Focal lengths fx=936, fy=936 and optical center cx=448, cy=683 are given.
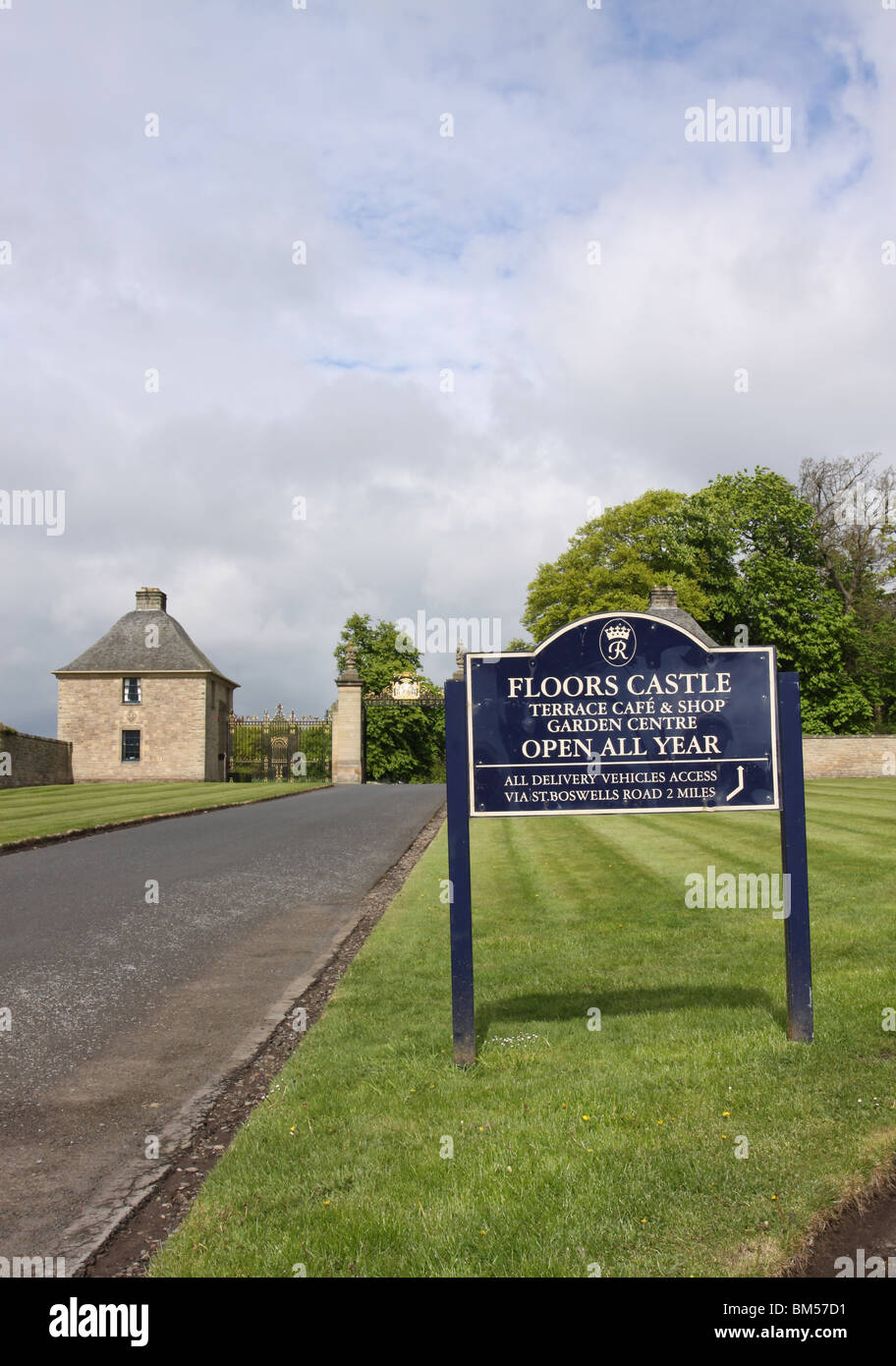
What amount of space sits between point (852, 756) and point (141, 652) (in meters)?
36.3

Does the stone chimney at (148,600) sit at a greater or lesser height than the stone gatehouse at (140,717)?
greater

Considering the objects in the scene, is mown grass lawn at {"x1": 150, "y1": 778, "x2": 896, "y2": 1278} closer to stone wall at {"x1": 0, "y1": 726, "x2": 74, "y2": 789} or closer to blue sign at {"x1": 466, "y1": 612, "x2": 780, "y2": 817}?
blue sign at {"x1": 466, "y1": 612, "x2": 780, "y2": 817}

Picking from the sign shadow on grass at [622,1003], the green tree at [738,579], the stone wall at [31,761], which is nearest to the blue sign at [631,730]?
the sign shadow on grass at [622,1003]

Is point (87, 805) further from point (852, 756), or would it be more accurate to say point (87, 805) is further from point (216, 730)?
point (852, 756)

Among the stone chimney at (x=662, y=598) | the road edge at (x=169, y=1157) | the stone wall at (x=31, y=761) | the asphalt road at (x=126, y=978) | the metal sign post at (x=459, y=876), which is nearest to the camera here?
the road edge at (x=169, y=1157)

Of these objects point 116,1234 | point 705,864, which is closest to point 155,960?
point 116,1234

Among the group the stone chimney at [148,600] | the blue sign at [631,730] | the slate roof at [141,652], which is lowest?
the blue sign at [631,730]

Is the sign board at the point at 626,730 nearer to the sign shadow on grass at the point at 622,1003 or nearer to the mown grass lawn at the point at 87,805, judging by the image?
the sign shadow on grass at the point at 622,1003

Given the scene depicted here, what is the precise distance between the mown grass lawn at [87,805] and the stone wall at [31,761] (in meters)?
0.73

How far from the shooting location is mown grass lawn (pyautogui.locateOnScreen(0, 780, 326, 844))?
1938 cm

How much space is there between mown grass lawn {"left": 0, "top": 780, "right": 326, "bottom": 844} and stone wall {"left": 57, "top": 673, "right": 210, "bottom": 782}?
12.0 m

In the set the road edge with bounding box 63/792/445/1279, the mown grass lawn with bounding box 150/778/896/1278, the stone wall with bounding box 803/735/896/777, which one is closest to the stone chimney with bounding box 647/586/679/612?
the stone wall with bounding box 803/735/896/777

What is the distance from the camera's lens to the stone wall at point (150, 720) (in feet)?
164
